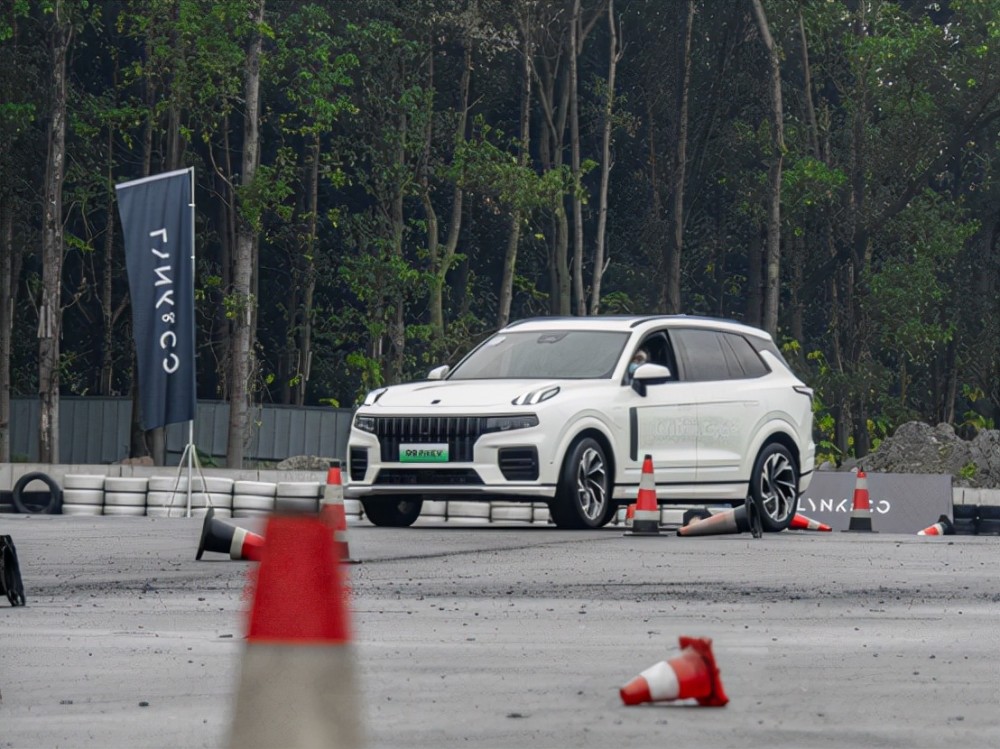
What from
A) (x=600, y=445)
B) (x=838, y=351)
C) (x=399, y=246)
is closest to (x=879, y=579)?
(x=600, y=445)

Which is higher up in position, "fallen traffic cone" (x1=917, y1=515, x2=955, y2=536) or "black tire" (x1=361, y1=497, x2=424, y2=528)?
"black tire" (x1=361, y1=497, x2=424, y2=528)

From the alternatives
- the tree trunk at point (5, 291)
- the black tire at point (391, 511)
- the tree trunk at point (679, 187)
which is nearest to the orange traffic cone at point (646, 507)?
the black tire at point (391, 511)

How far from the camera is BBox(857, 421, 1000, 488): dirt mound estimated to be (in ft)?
109

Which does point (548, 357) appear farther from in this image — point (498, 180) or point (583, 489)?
point (498, 180)

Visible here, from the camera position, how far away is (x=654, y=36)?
57094 millimetres

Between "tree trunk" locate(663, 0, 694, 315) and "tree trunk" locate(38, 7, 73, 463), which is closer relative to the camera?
"tree trunk" locate(38, 7, 73, 463)

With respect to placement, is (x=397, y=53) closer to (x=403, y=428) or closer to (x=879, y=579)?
(x=403, y=428)

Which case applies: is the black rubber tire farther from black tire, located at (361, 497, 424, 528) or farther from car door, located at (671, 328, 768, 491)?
car door, located at (671, 328, 768, 491)

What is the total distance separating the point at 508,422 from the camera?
54.2 ft

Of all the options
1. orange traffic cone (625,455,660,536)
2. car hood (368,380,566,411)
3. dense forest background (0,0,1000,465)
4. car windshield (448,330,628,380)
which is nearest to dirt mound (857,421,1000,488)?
dense forest background (0,0,1000,465)

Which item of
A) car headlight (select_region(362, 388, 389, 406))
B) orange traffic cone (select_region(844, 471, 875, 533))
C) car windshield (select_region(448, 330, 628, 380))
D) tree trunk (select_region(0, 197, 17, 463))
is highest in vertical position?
tree trunk (select_region(0, 197, 17, 463))

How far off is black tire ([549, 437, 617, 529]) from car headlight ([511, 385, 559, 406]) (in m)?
0.45

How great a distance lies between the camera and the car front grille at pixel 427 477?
16547 millimetres

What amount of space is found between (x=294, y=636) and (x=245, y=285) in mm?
40437
